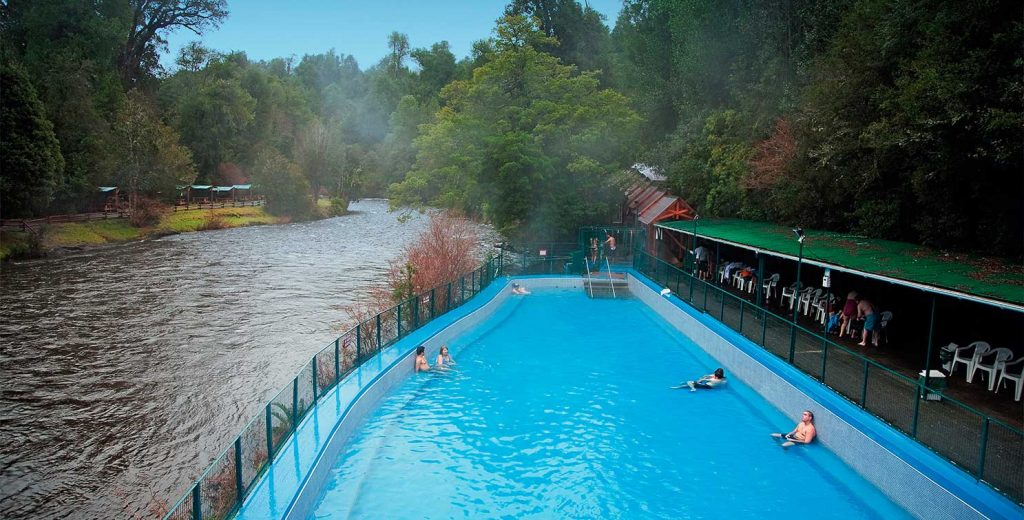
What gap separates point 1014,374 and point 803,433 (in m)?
3.83

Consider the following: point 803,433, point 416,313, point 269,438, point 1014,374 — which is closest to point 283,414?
point 269,438

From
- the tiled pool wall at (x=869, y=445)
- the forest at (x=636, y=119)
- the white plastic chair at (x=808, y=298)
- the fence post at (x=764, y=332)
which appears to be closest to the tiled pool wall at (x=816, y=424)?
the tiled pool wall at (x=869, y=445)

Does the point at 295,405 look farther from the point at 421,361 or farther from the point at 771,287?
the point at 771,287

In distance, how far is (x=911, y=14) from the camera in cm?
1597

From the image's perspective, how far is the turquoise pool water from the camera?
10062 mm

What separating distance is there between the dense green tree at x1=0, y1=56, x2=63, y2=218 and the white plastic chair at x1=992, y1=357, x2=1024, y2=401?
45411mm

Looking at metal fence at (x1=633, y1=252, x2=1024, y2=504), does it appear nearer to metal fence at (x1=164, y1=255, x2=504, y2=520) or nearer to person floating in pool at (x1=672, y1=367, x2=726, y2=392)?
person floating in pool at (x1=672, y1=367, x2=726, y2=392)

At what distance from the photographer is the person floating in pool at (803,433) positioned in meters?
12.1

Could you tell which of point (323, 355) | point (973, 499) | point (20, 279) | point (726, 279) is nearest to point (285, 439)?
point (323, 355)

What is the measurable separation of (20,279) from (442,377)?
1032 inches

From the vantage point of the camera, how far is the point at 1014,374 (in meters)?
11.9

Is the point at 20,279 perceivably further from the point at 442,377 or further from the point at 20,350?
the point at 442,377

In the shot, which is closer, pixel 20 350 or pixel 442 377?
pixel 442 377

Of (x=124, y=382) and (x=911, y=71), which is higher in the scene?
(x=911, y=71)
